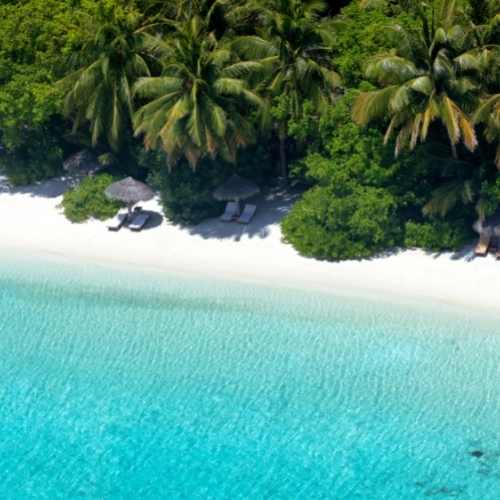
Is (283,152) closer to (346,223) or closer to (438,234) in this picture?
(346,223)

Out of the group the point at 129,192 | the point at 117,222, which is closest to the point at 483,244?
the point at 129,192

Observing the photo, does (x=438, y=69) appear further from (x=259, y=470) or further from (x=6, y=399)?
(x=6, y=399)

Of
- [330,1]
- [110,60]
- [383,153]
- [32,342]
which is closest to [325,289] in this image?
[383,153]

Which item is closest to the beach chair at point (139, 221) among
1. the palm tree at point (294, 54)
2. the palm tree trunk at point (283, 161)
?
the palm tree trunk at point (283, 161)

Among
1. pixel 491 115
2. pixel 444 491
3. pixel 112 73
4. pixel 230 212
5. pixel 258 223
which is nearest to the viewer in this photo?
pixel 444 491

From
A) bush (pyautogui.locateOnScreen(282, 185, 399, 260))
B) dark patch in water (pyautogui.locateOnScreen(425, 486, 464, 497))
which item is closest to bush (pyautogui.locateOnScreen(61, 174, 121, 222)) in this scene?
bush (pyautogui.locateOnScreen(282, 185, 399, 260))

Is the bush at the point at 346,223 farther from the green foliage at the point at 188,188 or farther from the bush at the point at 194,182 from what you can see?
the green foliage at the point at 188,188
